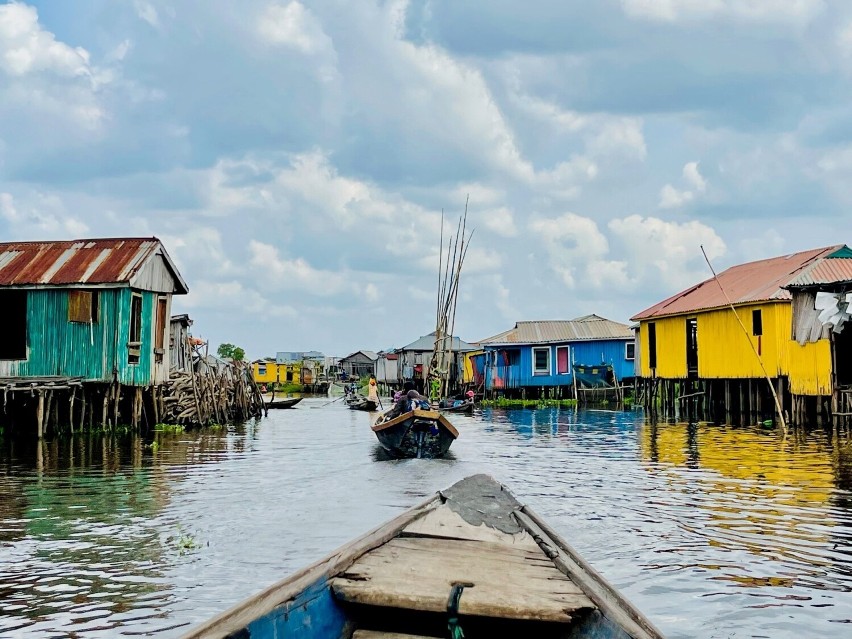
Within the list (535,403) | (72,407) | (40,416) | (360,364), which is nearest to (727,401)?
(535,403)

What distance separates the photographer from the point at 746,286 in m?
32.2

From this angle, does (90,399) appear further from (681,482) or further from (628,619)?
(628,619)

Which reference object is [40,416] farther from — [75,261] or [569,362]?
[569,362]

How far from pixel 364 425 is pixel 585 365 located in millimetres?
18324

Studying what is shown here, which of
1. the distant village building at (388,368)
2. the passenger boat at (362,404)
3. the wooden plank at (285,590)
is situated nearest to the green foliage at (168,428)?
the passenger boat at (362,404)

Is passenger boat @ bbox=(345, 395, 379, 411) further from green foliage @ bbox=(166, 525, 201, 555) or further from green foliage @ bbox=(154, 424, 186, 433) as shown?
green foliage @ bbox=(166, 525, 201, 555)

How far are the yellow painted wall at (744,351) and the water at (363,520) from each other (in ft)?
13.8

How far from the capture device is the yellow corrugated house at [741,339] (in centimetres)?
2720

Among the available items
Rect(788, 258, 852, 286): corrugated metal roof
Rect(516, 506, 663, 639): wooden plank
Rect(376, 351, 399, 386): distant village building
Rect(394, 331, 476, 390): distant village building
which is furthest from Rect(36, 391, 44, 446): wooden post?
Rect(376, 351, 399, 386): distant village building

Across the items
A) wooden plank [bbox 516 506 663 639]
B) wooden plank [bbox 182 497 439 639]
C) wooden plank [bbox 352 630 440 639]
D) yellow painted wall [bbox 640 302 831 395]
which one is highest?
yellow painted wall [bbox 640 302 831 395]

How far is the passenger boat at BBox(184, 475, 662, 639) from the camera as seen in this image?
4691 mm

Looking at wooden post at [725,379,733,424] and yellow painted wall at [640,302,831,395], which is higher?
yellow painted wall at [640,302,831,395]

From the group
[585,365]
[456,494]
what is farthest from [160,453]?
[585,365]

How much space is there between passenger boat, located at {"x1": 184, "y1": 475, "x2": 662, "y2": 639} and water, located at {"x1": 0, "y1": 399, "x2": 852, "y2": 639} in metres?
2.24
